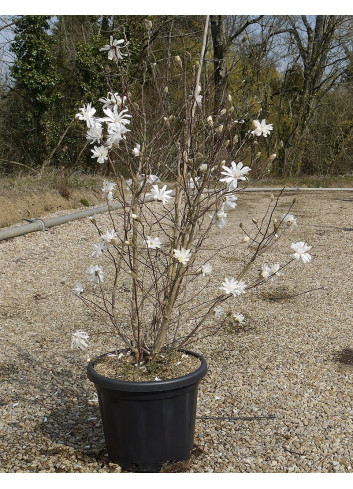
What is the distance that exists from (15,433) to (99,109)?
36.8 feet

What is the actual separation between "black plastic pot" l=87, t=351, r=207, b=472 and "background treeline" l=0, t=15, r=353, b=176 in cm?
556

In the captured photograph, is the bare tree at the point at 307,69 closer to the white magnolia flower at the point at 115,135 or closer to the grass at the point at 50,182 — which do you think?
the grass at the point at 50,182

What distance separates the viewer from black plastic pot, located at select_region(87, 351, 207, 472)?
225 cm

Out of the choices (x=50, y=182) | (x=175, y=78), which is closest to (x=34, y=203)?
(x=50, y=182)

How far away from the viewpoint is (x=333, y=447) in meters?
2.65

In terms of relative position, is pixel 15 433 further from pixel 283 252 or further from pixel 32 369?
pixel 283 252

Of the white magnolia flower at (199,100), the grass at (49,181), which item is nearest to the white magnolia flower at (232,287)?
the white magnolia flower at (199,100)

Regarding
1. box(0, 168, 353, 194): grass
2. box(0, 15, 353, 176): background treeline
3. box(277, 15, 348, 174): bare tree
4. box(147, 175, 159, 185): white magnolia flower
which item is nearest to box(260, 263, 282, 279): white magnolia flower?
box(147, 175, 159, 185): white magnolia flower

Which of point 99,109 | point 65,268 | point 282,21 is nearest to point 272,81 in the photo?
point 282,21

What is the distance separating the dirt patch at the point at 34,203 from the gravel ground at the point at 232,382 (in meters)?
1.77

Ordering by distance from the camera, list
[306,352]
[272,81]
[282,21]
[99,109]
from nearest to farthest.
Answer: [306,352]
[99,109]
[282,21]
[272,81]

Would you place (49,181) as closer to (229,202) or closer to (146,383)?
(229,202)

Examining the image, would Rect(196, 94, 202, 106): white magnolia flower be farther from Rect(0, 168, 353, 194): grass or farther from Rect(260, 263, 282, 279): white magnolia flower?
Rect(0, 168, 353, 194): grass

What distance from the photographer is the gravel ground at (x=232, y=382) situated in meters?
2.58
